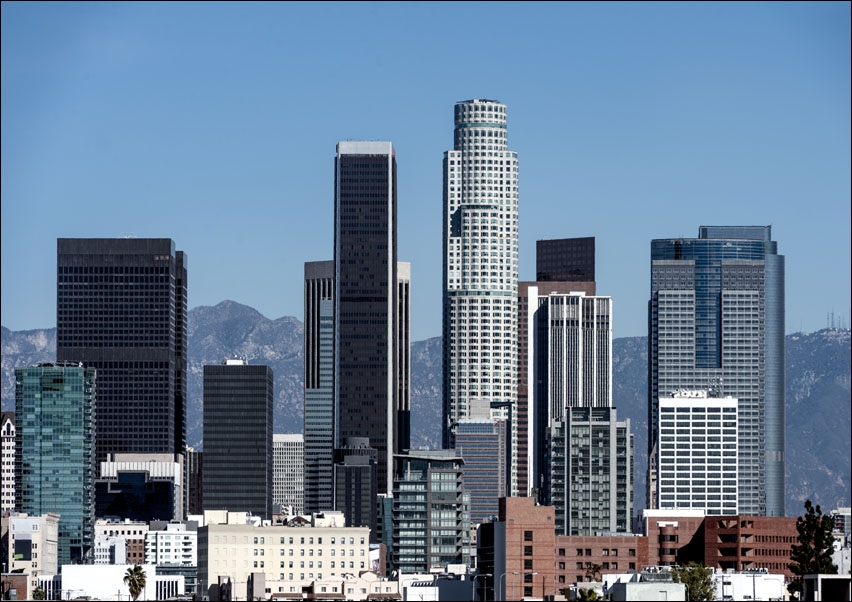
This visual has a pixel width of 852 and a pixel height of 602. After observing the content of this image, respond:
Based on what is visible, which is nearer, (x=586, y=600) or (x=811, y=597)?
(x=811, y=597)

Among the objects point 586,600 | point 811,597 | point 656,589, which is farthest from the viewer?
point 586,600

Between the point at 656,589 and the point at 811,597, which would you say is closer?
the point at 811,597

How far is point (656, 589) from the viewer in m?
151

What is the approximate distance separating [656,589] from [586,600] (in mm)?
20609

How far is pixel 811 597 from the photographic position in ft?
465

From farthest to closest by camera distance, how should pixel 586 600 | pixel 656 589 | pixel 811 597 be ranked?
pixel 586 600
pixel 656 589
pixel 811 597

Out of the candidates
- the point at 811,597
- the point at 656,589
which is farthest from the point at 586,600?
the point at 811,597

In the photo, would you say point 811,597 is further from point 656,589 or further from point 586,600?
point 586,600

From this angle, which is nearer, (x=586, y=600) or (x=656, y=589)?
(x=656, y=589)

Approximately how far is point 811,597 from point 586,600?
1284 inches

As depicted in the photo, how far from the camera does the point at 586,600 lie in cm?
17138

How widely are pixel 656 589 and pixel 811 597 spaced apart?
13434 millimetres
